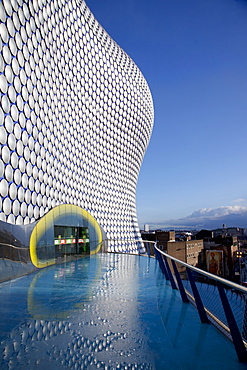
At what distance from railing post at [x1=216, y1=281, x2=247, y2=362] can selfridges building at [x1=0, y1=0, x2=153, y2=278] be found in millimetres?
5208

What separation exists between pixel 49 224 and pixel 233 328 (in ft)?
37.4

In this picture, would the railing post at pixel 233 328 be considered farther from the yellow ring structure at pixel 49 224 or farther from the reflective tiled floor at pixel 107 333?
the yellow ring structure at pixel 49 224

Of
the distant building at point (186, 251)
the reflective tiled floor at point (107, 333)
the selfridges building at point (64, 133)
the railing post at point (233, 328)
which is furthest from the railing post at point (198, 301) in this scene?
the distant building at point (186, 251)

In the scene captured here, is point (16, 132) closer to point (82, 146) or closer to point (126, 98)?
point (82, 146)

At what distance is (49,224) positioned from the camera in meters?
12.9

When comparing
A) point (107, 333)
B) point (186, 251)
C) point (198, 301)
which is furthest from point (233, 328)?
point (186, 251)

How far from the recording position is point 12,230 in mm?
9641

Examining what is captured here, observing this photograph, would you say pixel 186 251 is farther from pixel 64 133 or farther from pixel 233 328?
pixel 64 133

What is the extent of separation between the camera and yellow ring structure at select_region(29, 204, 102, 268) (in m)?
8.95

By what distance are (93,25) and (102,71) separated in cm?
372

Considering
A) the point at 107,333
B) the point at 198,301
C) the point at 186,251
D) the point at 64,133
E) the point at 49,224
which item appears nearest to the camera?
the point at 107,333

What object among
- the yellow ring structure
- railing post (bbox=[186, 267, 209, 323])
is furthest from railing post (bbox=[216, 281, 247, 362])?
the yellow ring structure

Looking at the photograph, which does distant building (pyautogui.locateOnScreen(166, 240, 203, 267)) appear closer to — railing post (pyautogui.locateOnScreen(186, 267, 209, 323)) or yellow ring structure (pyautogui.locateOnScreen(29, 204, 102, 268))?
yellow ring structure (pyautogui.locateOnScreen(29, 204, 102, 268))

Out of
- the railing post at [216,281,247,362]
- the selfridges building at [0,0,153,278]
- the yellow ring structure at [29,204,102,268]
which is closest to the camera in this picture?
the railing post at [216,281,247,362]
